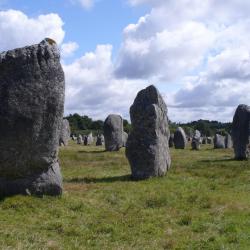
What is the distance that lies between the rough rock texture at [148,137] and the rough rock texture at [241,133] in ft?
34.2

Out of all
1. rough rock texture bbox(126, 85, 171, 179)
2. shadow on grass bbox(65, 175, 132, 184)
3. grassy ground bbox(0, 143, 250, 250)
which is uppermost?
rough rock texture bbox(126, 85, 171, 179)

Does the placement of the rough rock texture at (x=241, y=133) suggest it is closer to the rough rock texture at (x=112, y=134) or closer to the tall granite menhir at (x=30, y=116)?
the rough rock texture at (x=112, y=134)

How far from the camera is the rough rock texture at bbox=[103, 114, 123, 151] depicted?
137 ft

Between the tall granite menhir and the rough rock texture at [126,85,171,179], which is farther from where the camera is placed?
the rough rock texture at [126,85,171,179]

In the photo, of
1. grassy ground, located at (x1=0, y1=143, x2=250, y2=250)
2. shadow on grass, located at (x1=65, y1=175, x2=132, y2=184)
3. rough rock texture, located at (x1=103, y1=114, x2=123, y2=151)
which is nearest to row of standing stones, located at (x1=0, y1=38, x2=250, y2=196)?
grassy ground, located at (x1=0, y1=143, x2=250, y2=250)

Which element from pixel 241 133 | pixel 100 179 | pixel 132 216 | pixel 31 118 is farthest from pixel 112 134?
pixel 132 216

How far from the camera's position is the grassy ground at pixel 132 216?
1154 cm

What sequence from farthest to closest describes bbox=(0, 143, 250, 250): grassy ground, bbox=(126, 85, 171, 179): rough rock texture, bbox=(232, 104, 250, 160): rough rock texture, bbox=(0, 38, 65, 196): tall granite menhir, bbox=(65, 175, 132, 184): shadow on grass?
bbox=(232, 104, 250, 160): rough rock texture, bbox=(126, 85, 171, 179): rough rock texture, bbox=(65, 175, 132, 184): shadow on grass, bbox=(0, 38, 65, 196): tall granite menhir, bbox=(0, 143, 250, 250): grassy ground

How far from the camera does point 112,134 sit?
1645 inches

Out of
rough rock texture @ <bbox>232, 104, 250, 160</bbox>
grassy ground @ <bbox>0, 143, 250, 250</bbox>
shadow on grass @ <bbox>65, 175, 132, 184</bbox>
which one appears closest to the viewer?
grassy ground @ <bbox>0, 143, 250, 250</bbox>

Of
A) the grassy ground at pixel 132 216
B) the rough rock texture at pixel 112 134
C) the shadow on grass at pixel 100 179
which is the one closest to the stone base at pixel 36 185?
the grassy ground at pixel 132 216

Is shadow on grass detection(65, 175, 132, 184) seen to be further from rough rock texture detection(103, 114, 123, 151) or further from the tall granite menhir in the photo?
rough rock texture detection(103, 114, 123, 151)

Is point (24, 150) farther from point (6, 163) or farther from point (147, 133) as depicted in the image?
point (147, 133)

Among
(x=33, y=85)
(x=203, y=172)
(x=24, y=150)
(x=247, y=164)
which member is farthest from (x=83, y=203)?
(x=247, y=164)
